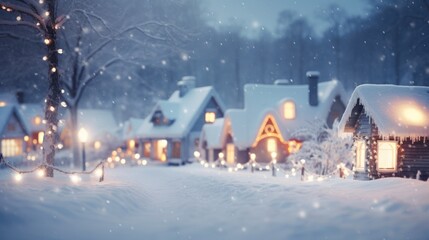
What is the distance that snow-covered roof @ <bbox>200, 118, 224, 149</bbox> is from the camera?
33.8 meters

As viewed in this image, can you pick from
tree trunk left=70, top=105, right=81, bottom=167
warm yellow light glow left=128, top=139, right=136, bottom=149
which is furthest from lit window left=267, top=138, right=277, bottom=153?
warm yellow light glow left=128, top=139, right=136, bottom=149

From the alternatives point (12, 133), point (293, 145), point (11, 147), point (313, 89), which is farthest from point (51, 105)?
point (11, 147)

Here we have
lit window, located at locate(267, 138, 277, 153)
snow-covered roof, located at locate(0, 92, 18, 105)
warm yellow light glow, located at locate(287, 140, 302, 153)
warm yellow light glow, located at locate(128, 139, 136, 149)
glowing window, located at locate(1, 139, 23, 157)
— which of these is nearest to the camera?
lit window, located at locate(267, 138, 277, 153)

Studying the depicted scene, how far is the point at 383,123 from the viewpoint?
56.2 ft

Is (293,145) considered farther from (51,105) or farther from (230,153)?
(51,105)

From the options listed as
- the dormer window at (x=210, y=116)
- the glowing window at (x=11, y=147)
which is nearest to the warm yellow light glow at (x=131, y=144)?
the glowing window at (x=11, y=147)

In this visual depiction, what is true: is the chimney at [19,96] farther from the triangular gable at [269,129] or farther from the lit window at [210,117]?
the triangular gable at [269,129]

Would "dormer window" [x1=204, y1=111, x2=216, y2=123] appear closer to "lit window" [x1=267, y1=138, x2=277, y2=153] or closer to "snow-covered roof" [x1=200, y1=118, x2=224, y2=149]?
"snow-covered roof" [x1=200, y1=118, x2=224, y2=149]

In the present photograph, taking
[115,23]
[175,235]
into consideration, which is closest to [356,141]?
[175,235]

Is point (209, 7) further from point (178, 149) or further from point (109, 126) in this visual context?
point (109, 126)

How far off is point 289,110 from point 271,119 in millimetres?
2473

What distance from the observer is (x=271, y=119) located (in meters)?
30.9

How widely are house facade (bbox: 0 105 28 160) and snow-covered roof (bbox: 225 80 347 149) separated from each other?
23936 millimetres

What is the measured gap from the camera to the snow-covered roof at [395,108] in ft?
56.2
